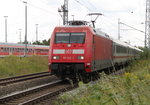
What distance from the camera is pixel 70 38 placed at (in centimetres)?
1470

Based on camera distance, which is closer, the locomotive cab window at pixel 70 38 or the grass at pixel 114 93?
the grass at pixel 114 93

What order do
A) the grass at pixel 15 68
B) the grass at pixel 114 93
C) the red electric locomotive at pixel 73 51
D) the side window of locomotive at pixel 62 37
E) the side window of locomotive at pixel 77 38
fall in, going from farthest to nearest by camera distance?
the grass at pixel 15 68 → the side window of locomotive at pixel 62 37 → the side window of locomotive at pixel 77 38 → the red electric locomotive at pixel 73 51 → the grass at pixel 114 93

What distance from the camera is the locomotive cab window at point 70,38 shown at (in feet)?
47.8

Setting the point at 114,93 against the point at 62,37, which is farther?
the point at 62,37

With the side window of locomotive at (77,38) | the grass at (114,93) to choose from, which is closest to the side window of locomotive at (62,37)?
the side window of locomotive at (77,38)

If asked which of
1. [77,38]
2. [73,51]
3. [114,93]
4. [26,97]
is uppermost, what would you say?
[77,38]

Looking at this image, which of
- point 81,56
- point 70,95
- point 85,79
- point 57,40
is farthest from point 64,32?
point 70,95

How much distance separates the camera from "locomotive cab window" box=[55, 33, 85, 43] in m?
14.6

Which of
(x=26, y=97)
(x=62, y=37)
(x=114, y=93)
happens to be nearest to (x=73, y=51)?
(x=62, y=37)

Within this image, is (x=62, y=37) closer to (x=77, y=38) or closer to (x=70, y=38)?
(x=70, y=38)

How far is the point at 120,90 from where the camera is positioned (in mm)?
5289

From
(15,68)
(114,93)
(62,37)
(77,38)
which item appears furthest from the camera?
(15,68)

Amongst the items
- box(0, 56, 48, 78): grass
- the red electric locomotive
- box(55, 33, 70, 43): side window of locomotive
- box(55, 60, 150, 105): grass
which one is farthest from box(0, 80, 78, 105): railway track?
box(0, 56, 48, 78): grass

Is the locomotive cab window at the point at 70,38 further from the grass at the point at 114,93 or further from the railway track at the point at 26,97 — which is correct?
the grass at the point at 114,93
